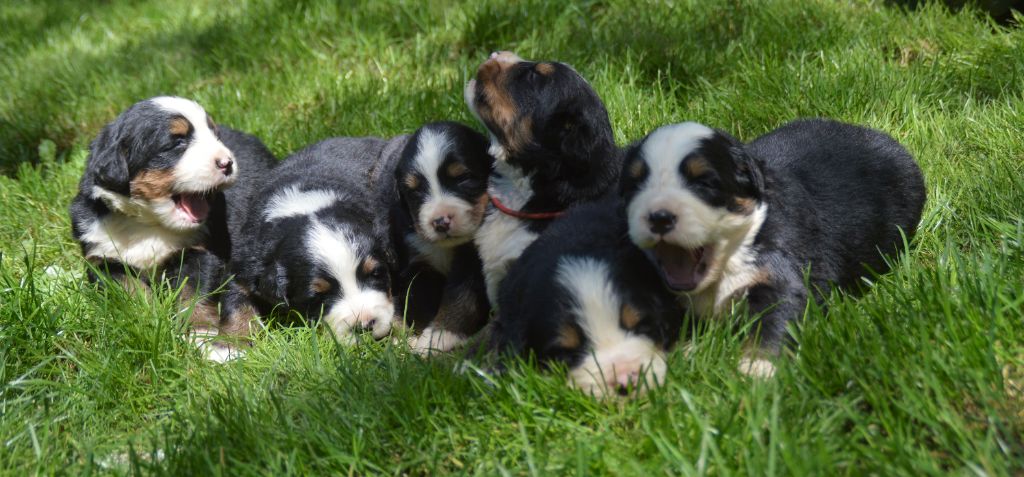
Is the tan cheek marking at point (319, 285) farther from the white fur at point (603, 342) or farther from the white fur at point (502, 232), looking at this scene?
the white fur at point (603, 342)

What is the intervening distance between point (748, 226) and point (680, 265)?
0.93 ft

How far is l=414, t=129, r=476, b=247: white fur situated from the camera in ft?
13.6

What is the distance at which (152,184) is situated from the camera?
4.45m

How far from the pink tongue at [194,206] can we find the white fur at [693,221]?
2354 mm

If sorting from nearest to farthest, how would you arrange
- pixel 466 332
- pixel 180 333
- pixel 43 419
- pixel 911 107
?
pixel 43 419 < pixel 180 333 < pixel 466 332 < pixel 911 107

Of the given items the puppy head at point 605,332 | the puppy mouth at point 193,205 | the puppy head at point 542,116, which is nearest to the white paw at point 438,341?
the puppy head at point 542,116

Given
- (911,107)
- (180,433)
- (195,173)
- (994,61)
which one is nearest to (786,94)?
(911,107)

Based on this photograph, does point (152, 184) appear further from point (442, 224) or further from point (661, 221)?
point (661, 221)

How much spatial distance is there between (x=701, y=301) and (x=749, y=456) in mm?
1096

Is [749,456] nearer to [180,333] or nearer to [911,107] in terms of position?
[180,333]

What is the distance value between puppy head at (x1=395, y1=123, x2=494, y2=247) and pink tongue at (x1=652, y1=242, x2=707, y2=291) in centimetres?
109

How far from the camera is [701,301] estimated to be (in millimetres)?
3471

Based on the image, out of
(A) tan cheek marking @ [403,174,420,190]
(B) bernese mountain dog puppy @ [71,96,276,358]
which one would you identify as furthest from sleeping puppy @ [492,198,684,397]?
(B) bernese mountain dog puppy @ [71,96,276,358]

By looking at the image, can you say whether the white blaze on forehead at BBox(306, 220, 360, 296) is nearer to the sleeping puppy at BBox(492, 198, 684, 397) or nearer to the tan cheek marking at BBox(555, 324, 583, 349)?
the sleeping puppy at BBox(492, 198, 684, 397)
